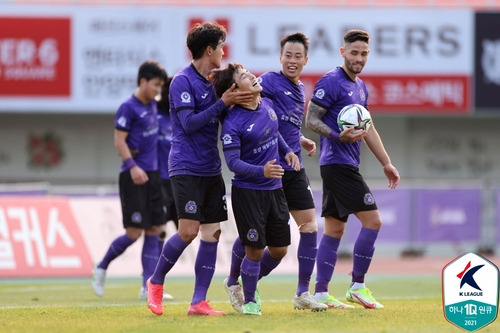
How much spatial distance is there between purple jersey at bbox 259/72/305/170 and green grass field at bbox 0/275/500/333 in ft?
4.98

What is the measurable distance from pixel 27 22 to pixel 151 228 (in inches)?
514

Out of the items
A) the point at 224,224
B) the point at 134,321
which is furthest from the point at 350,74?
the point at 224,224

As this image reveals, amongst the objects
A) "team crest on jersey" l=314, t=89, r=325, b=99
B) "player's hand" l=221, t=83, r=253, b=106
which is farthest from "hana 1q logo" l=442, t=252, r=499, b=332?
"team crest on jersey" l=314, t=89, r=325, b=99

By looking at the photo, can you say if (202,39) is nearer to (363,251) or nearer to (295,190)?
(295,190)

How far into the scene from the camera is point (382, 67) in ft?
80.7

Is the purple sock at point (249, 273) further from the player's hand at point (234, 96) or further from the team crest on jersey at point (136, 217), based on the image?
the team crest on jersey at point (136, 217)

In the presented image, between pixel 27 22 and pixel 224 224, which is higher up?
pixel 27 22

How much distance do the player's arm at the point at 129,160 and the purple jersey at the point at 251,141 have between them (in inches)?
123

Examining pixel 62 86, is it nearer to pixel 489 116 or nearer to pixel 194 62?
pixel 489 116

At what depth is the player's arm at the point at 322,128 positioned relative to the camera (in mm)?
9750

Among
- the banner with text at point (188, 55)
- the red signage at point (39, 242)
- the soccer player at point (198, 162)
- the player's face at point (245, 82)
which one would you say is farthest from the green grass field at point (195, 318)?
the banner with text at point (188, 55)

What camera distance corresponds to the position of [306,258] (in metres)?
9.90

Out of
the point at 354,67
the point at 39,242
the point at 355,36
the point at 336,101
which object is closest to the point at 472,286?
the point at 336,101

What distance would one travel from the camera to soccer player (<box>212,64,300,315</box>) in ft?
29.2
